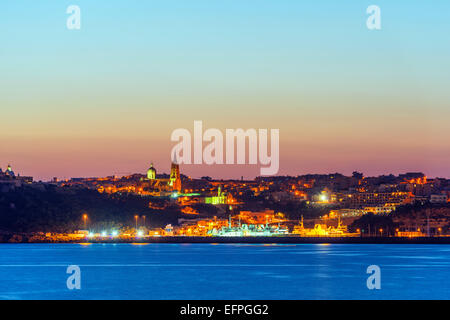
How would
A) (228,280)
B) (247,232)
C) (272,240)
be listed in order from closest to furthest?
(228,280)
(272,240)
(247,232)

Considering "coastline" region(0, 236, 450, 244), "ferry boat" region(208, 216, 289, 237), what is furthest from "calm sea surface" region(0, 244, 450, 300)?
"ferry boat" region(208, 216, 289, 237)

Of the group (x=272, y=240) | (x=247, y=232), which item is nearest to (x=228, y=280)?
(x=272, y=240)

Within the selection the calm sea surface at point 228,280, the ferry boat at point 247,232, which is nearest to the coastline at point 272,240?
the ferry boat at point 247,232

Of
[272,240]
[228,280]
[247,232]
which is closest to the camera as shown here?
[228,280]

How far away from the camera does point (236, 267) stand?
69.8 metres

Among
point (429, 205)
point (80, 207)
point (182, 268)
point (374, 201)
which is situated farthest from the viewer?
point (374, 201)

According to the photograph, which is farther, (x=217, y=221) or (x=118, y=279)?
(x=217, y=221)

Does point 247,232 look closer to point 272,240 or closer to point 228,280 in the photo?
point 272,240

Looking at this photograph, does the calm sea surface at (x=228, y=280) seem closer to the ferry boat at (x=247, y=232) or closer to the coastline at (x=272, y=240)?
the coastline at (x=272, y=240)

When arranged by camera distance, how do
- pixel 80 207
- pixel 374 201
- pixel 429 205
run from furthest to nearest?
1. pixel 374 201
2. pixel 80 207
3. pixel 429 205

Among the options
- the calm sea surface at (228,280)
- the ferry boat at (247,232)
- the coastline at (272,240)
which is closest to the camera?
the calm sea surface at (228,280)
